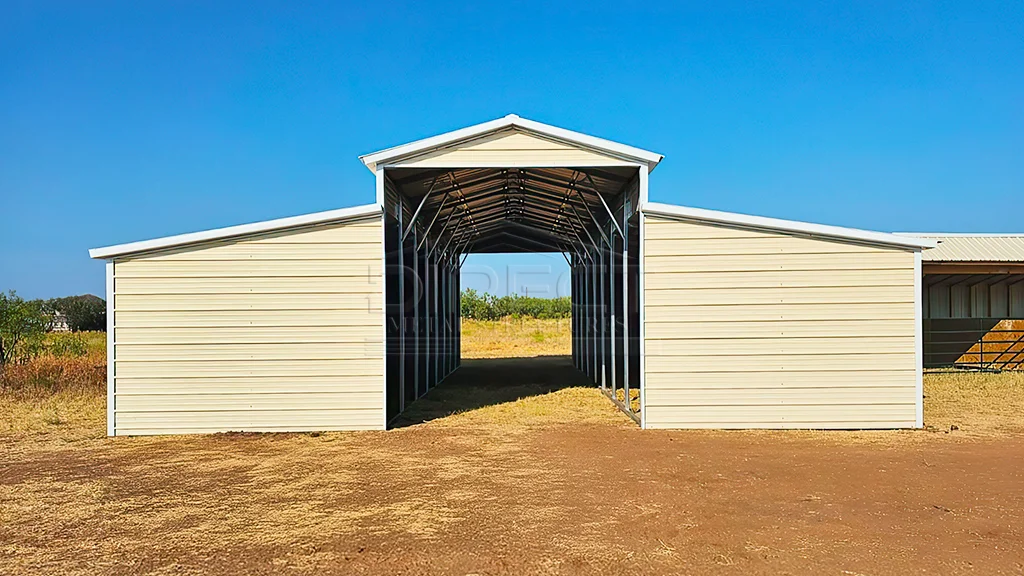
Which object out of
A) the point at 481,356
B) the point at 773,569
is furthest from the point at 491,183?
the point at 481,356

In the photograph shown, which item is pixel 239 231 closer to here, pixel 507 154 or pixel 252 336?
pixel 252 336

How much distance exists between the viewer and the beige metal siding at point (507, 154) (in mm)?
9172

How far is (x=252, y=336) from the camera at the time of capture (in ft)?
29.6

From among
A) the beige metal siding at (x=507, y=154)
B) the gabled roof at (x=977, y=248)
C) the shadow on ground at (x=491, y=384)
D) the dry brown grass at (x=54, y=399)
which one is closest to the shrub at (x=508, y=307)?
the shadow on ground at (x=491, y=384)

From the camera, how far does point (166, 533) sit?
5066 mm

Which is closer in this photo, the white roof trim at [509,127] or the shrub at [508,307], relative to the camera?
the white roof trim at [509,127]

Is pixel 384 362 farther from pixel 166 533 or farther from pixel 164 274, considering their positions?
pixel 166 533

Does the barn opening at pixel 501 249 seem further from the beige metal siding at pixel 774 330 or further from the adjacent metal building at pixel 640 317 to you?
the beige metal siding at pixel 774 330

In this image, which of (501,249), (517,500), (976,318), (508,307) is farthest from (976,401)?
(508,307)

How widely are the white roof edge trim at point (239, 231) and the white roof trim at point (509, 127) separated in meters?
0.63

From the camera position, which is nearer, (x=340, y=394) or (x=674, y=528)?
(x=674, y=528)

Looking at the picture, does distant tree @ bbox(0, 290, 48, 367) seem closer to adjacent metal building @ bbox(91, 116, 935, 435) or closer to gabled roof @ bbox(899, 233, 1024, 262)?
adjacent metal building @ bbox(91, 116, 935, 435)

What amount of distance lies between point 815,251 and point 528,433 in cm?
367

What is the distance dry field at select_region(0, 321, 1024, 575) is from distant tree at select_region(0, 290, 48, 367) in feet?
20.2
